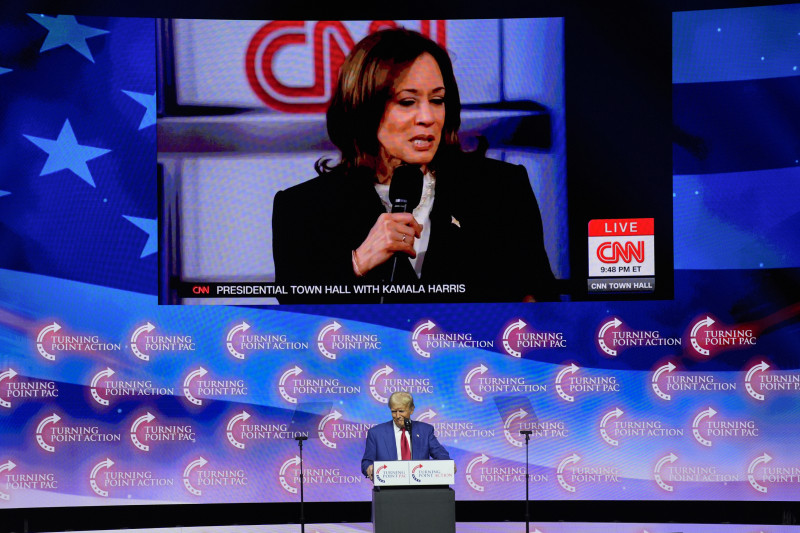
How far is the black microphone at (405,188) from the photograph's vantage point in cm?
880

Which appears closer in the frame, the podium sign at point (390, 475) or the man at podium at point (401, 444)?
the podium sign at point (390, 475)

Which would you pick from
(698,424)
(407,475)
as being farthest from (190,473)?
(698,424)

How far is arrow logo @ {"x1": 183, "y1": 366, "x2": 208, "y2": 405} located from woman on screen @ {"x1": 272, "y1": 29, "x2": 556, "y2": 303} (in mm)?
980

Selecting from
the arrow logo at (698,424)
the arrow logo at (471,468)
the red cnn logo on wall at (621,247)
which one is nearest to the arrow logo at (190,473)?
the arrow logo at (471,468)

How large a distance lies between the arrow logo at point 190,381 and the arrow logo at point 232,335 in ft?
0.96

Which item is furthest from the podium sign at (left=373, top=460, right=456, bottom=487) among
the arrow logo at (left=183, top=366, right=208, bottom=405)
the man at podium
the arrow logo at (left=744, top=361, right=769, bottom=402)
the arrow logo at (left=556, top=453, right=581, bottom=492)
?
the arrow logo at (left=744, top=361, right=769, bottom=402)

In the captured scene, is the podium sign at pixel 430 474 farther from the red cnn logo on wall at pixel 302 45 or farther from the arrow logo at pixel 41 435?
the arrow logo at pixel 41 435

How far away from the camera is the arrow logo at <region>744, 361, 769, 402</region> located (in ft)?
28.3

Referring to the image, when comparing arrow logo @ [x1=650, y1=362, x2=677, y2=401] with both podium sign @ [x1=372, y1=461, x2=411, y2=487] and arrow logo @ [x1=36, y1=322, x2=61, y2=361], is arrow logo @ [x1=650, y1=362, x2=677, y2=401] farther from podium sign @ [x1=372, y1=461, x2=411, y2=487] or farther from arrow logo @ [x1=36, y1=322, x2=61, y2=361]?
arrow logo @ [x1=36, y1=322, x2=61, y2=361]

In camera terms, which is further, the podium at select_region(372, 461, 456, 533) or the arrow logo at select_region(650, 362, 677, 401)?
the arrow logo at select_region(650, 362, 677, 401)

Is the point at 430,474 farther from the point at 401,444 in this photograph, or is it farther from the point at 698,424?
the point at 698,424

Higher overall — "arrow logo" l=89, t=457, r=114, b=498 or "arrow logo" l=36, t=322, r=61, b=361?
"arrow logo" l=36, t=322, r=61, b=361

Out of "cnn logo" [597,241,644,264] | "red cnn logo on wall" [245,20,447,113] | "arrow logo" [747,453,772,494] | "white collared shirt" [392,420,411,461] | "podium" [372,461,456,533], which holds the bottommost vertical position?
"arrow logo" [747,453,772,494]

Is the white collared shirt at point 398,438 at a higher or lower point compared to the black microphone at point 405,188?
lower
